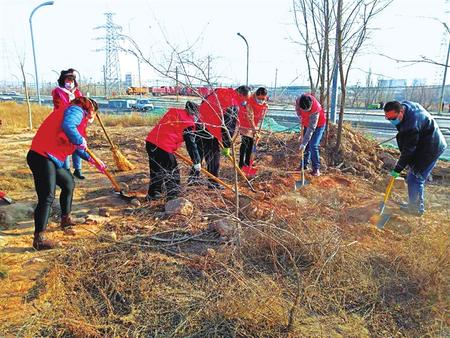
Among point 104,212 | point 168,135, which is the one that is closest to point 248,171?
point 168,135

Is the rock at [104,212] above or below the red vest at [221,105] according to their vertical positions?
below

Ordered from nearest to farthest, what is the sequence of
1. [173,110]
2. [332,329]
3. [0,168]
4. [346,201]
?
1. [332,329]
2. [173,110]
3. [346,201]
4. [0,168]

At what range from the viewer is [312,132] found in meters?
→ 5.64

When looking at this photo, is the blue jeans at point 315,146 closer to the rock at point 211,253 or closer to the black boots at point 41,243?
the rock at point 211,253

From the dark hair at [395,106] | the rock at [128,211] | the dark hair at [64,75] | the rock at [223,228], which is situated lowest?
the rock at [128,211]

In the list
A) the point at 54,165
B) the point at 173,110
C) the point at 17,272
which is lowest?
the point at 17,272

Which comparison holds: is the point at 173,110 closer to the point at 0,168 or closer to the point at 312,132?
the point at 312,132

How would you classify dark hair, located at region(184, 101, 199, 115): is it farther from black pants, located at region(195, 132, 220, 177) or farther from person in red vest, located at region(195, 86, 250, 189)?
black pants, located at region(195, 132, 220, 177)

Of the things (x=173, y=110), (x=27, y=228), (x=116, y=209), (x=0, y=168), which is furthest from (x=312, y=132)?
(x=0, y=168)

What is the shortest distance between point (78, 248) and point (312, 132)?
3.89 m

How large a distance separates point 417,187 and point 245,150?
2569mm

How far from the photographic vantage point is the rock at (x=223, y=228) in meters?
3.55

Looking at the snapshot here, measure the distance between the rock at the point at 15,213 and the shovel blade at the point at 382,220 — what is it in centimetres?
400

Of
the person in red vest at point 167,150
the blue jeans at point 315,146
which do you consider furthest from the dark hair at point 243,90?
the blue jeans at point 315,146
